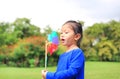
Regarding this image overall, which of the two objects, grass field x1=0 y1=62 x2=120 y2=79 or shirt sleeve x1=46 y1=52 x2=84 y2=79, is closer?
shirt sleeve x1=46 y1=52 x2=84 y2=79

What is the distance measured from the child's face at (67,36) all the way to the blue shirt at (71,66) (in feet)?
0.18

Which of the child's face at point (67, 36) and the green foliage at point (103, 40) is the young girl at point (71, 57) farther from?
the green foliage at point (103, 40)

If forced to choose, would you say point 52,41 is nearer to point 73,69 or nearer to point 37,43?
point 73,69

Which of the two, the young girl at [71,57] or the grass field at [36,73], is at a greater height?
the young girl at [71,57]

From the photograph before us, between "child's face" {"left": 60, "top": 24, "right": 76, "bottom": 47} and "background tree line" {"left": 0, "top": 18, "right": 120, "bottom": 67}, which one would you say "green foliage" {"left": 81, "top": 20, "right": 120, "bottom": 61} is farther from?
"child's face" {"left": 60, "top": 24, "right": 76, "bottom": 47}

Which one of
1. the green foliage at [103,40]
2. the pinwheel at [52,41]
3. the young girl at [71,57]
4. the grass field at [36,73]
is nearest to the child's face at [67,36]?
the young girl at [71,57]

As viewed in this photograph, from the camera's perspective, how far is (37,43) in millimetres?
18156

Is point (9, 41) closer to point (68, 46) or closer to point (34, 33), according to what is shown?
point (34, 33)

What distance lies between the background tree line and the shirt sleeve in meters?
14.0

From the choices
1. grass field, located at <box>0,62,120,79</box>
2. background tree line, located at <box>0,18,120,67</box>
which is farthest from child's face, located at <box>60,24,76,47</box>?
background tree line, located at <box>0,18,120,67</box>

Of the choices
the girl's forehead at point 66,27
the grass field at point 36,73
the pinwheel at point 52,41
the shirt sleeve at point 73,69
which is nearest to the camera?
the shirt sleeve at point 73,69

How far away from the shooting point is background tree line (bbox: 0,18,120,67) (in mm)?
18828

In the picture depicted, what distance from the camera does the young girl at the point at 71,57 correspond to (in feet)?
7.13

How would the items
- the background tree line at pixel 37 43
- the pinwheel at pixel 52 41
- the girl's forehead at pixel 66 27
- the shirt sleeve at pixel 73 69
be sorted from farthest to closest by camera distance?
the background tree line at pixel 37 43, the pinwheel at pixel 52 41, the girl's forehead at pixel 66 27, the shirt sleeve at pixel 73 69
